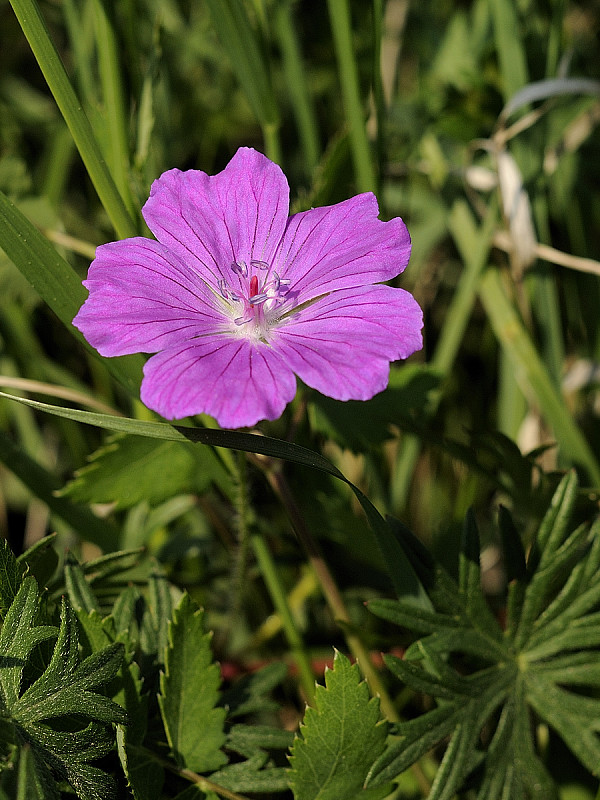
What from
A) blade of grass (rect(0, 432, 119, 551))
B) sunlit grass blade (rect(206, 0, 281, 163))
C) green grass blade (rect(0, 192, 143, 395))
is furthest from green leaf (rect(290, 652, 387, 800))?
sunlit grass blade (rect(206, 0, 281, 163))

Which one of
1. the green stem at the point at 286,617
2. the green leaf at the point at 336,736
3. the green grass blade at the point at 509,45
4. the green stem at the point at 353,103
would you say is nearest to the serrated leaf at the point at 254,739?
the green leaf at the point at 336,736

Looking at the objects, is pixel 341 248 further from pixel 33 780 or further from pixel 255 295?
pixel 33 780

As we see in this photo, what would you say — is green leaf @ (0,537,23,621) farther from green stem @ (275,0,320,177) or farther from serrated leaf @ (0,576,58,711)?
green stem @ (275,0,320,177)

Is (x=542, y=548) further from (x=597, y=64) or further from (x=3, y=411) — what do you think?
(x=597, y=64)

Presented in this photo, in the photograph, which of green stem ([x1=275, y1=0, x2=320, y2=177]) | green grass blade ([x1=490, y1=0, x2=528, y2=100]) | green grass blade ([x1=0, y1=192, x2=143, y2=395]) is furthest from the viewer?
green stem ([x1=275, y1=0, x2=320, y2=177])

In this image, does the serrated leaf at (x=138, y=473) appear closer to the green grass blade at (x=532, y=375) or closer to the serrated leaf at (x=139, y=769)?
the serrated leaf at (x=139, y=769)

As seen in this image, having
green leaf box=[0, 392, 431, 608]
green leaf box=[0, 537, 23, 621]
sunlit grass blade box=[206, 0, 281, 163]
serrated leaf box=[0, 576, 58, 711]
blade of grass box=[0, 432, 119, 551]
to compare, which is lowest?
serrated leaf box=[0, 576, 58, 711]

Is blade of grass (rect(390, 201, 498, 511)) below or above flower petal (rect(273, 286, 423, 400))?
above
